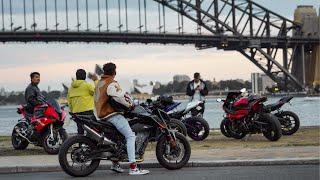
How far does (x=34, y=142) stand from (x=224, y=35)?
61.0 meters

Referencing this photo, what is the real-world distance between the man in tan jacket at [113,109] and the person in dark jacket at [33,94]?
3019 mm

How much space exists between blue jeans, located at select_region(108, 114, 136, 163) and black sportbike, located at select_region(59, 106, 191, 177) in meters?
0.10

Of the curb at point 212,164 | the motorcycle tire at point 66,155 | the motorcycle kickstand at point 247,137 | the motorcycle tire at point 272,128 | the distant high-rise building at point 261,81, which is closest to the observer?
the motorcycle tire at point 66,155

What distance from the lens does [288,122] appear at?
14.7 metres

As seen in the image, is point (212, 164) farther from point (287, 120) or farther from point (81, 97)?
point (287, 120)

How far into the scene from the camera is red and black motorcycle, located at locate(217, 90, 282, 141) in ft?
43.5

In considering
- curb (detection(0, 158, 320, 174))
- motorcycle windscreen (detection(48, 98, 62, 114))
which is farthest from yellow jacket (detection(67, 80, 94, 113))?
curb (detection(0, 158, 320, 174))

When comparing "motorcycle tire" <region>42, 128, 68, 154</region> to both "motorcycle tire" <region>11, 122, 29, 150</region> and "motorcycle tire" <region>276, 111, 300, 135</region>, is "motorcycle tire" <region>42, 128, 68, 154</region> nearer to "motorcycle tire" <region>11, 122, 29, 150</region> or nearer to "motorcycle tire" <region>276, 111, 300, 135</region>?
"motorcycle tire" <region>11, 122, 29, 150</region>

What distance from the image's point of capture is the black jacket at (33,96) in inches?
478

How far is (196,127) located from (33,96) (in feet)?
11.0

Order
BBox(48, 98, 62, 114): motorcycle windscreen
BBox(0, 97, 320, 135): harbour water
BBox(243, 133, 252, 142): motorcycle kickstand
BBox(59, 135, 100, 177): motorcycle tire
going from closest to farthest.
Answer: BBox(59, 135, 100, 177): motorcycle tire, BBox(48, 98, 62, 114): motorcycle windscreen, BBox(243, 133, 252, 142): motorcycle kickstand, BBox(0, 97, 320, 135): harbour water

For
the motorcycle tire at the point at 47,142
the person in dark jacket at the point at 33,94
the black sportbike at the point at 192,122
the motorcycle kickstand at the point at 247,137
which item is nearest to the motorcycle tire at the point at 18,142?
the person in dark jacket at the point at 33,94

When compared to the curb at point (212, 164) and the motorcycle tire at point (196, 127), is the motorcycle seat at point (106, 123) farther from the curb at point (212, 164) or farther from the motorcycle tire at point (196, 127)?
the motorcycle tire at point (196, 127)

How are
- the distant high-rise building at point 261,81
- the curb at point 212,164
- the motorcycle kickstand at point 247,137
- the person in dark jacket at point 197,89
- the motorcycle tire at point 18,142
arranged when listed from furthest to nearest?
the distant high-rise building at point 261,81
the person in dark jacket at point 197,89
the motorcycle kickstand at point 247,137
the motorcycle tire at point 18,142
the curb at point 212,164
